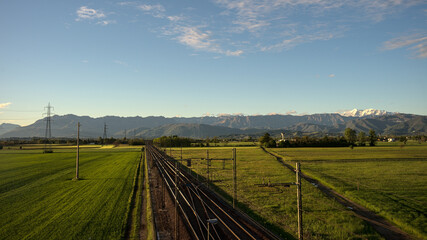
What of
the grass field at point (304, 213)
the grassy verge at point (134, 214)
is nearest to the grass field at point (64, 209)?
the grassy verge at point (134, 214)

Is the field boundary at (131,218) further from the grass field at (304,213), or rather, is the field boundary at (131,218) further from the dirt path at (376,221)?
the dirt path at (376,221)

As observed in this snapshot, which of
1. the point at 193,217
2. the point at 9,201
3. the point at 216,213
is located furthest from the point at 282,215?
the point at 9,201

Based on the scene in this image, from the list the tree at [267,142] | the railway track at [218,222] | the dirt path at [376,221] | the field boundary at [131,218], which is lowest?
the dirt path at [376,221]

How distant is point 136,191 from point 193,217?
15042 mm

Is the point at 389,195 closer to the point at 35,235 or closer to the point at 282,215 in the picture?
the point at 282,215

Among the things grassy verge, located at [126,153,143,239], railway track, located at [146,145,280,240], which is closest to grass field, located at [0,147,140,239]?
grassy verge, located at [126,153,143,239]

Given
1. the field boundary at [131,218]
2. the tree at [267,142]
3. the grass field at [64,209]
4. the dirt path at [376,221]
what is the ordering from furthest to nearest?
1. the tree at [267,142]
2. the dirt path at [376,221]
3. the field boundary at [131,218]
4. the grass field at [64,209]

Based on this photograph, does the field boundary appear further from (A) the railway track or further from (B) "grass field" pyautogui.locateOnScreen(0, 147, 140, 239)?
(A) the railway track

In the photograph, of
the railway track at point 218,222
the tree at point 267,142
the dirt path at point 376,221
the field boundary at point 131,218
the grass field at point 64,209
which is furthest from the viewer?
the tree at point 267,142

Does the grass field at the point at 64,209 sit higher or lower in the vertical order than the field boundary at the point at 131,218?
higher

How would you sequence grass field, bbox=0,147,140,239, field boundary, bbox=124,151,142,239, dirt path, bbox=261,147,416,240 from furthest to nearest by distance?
dirt path, bbox=261,147,416,240 < field boundary, bbox=124,151,142,239 < grass field, bbox=0,147,140,239

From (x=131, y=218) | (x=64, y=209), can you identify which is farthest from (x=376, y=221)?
(x=64, y=209)

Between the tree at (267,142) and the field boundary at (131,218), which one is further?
the tree at (267,142)

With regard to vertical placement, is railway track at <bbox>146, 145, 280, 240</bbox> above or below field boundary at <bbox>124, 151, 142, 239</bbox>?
above
